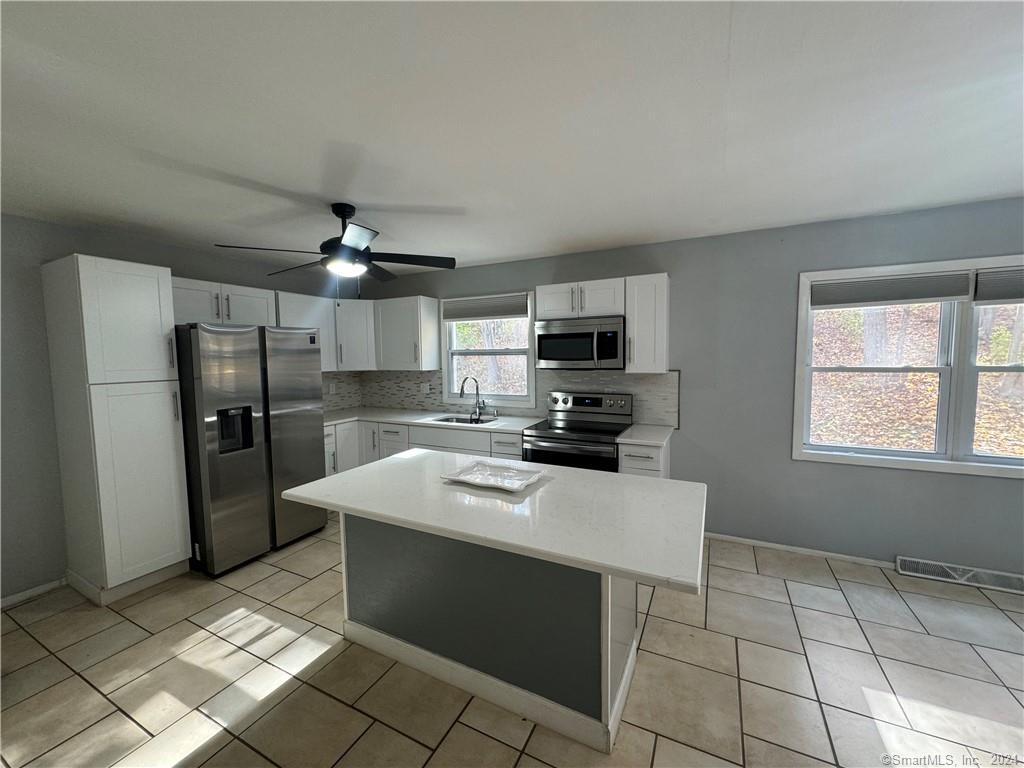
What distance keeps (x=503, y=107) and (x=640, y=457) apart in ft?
7.56

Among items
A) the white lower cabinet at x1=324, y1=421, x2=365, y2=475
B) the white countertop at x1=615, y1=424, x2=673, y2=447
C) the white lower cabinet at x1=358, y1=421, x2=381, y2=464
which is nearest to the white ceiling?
the white countertop at x1=615, y1=424, x2=673, y2=447

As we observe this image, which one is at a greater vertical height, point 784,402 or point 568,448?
point 784,402

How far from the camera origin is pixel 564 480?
196 centimetres

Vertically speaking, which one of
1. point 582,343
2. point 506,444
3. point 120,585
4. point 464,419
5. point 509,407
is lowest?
point 120,585

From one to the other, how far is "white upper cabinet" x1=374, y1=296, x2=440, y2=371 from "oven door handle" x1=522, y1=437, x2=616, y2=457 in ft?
5.30

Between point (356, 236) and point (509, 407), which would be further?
point (509, 407)

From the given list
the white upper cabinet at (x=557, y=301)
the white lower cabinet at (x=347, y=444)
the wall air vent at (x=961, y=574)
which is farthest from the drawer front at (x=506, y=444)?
the wall air vent at (x=961, y=574)

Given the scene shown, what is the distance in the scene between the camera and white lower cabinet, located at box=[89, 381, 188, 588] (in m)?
2.44

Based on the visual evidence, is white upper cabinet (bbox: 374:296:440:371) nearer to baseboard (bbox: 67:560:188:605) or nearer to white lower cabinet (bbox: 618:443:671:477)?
white lower cabinet (bbox: 618:443:671:477)

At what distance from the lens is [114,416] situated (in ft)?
8.07

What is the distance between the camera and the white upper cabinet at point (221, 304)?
3.06 m

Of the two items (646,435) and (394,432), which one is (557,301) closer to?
(646,435)

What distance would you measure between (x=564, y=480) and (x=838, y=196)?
2.33m

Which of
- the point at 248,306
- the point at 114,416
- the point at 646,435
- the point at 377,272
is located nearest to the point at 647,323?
the point at 646,435
